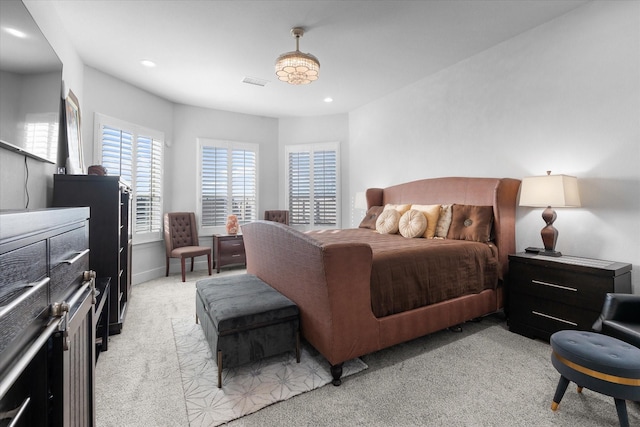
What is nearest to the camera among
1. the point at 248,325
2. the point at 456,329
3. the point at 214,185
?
the point at 248,325

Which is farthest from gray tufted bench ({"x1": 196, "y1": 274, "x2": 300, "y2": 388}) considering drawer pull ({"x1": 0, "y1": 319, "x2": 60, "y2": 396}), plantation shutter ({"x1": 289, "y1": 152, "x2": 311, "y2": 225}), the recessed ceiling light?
plantation shutter ({"x1": 289, "y1": 152, "x2": 311, "y2": 225})

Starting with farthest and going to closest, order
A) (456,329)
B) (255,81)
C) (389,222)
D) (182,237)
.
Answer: (182,237) < (255,81) < (389,222) < (456,329)

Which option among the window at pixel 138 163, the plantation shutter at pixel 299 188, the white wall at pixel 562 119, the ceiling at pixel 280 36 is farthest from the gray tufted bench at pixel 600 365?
the window at pixel 138 163

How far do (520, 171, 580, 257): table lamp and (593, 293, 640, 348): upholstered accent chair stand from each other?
0.78 metres

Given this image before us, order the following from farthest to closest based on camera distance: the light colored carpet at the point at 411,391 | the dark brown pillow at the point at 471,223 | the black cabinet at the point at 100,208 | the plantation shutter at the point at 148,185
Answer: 1. the plantation shutter at the point at 148,185
2. the dark brown pillow at the point at 471,223
3. the black cabinet at the point at 100,208
4. the light colored carpet at the point at 411,391

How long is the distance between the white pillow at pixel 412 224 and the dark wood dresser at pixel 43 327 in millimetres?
2976

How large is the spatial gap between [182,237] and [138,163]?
137cm

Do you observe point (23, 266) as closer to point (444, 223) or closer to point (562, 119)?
point (444, 223)

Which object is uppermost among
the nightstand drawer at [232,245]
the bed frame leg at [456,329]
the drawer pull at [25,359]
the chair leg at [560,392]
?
the drawer pull at [25,359]

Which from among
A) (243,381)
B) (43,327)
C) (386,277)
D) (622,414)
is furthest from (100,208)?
(622,414)

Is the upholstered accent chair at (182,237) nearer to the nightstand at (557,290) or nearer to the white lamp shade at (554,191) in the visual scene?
the nightstand at (557,290)

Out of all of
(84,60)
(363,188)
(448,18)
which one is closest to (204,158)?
(84,60)

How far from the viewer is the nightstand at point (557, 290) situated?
2.18m

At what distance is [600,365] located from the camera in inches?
58.1
